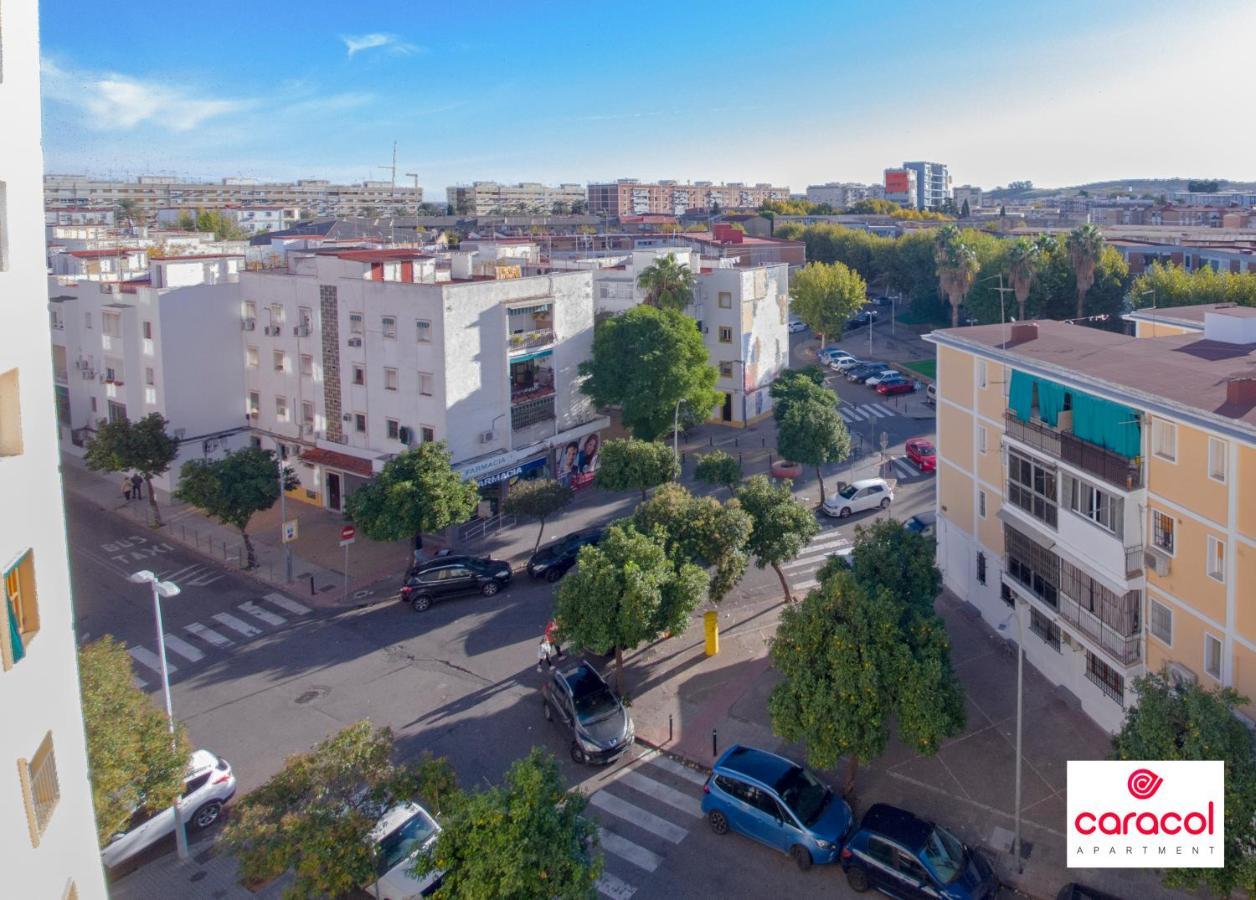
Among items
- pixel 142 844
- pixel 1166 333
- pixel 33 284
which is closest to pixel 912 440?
pixel 1166 333

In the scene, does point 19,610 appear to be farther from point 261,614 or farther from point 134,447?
point 134,447

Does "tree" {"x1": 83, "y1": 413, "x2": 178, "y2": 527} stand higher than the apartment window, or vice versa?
the apartment window

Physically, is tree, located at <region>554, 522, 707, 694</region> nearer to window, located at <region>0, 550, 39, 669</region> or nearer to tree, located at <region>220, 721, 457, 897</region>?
tree, located at <region>220, 721, 457, 897</region>

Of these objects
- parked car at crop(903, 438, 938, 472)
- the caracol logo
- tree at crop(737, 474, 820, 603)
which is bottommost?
the caracol logo

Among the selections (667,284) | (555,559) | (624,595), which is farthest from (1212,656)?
(667,284)

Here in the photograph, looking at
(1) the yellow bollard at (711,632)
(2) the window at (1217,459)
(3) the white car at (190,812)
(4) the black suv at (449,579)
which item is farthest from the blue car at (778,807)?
(4) the black suv at (449,579)

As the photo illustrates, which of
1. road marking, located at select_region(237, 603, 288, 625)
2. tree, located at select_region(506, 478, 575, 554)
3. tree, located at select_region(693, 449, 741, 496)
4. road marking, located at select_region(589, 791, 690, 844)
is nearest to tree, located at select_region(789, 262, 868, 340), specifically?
tree, located at select_region(693, 449, 741, 496)

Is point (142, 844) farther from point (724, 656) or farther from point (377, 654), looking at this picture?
point (724, 656)
